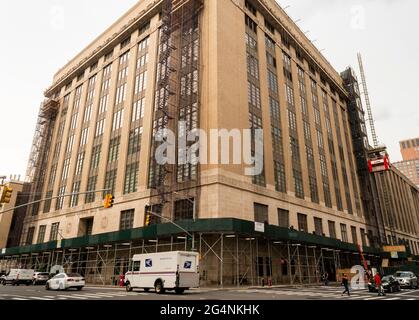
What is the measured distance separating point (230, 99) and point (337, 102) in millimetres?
42267

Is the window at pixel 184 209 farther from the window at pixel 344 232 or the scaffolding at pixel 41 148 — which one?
the scaffolding at pixel 41 148

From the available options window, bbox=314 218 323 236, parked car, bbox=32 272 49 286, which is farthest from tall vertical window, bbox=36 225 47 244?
window, bbox=314 218 323 236

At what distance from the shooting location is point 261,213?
4016cm

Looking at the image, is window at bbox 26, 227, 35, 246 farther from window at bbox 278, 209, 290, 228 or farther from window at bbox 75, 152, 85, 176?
window at bbox 278, 209, 290, 228

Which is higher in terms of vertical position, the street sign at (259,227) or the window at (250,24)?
the window at (250,24)

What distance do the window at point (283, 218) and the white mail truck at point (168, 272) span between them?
68.2 ft

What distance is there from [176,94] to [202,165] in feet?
38.9

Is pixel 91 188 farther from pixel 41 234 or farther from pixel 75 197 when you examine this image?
pixel 41 234

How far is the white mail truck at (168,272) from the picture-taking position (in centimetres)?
2327

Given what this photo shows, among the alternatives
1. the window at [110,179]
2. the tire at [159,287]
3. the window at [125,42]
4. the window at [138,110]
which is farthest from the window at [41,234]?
the tire at [159,287]

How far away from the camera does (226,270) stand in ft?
109

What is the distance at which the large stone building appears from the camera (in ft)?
120
